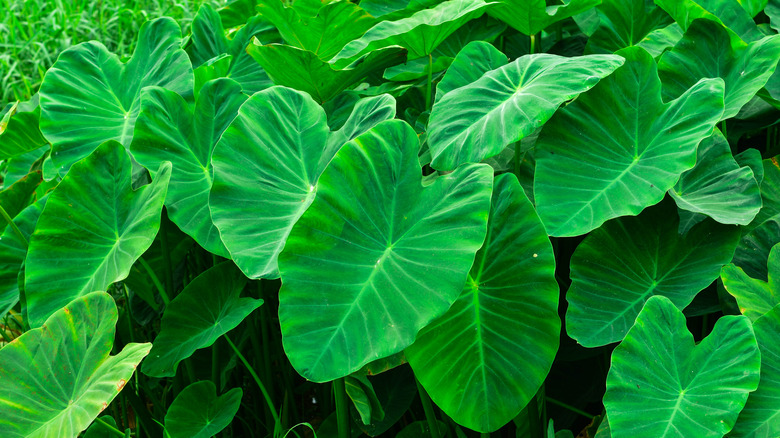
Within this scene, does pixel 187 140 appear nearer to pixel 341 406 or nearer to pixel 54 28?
pixel 341 406

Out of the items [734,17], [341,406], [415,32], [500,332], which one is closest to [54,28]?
[415,32]

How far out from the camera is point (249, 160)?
1.09 m

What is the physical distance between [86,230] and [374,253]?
62cm

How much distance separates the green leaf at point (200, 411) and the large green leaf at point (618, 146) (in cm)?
68

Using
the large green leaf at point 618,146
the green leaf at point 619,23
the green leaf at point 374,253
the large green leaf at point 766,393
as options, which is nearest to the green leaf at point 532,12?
the green leaf at point 619,23

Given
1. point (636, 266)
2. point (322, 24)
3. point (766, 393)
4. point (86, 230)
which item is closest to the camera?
point (766, 393)

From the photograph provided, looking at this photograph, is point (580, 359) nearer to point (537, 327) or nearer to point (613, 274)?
point (613, 274)

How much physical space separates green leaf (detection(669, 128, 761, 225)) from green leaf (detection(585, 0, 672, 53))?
49 cm

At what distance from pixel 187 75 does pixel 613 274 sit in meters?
1.00

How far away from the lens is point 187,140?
1.31m

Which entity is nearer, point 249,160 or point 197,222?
point 249,160

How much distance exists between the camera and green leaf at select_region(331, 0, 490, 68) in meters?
1.25

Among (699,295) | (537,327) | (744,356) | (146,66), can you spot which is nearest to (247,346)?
(146,66)

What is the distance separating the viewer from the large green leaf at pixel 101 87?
143cm
